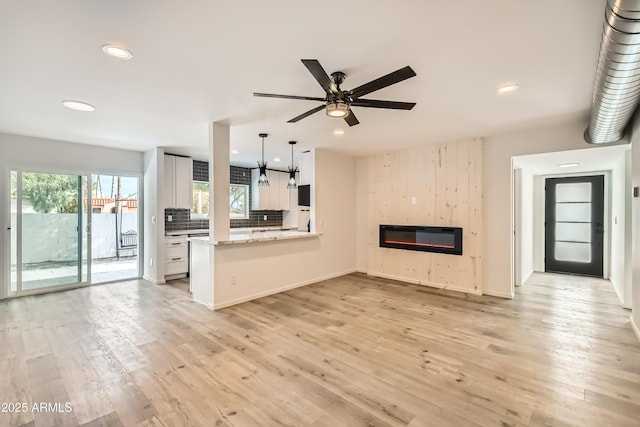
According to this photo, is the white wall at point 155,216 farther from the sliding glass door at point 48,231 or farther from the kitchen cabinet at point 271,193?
the kitchen cabinet at point 271,193

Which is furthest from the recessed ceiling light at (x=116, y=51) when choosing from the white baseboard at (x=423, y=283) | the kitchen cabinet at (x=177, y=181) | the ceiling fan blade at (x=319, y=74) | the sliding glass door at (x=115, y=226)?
the sliding glass door at (x=115, y=226)

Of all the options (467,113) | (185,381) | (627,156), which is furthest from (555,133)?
(185,381)

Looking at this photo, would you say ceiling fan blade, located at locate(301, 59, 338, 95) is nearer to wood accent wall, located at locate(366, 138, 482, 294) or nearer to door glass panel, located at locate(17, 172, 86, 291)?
wood accent wall, located at locate(366, 138, 482, 294)

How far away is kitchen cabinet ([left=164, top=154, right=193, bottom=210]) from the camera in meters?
5.79

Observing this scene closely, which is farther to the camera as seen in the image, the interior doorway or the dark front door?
the dark front door

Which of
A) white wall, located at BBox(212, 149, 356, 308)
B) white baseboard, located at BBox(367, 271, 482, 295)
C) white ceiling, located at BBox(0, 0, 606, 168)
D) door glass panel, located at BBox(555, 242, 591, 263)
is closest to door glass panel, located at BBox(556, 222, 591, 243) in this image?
door glass panel, located at BBox(555, 242, 591, 263)

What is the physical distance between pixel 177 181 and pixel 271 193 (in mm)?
2375

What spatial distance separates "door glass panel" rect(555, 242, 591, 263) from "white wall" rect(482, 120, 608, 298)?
2.85m

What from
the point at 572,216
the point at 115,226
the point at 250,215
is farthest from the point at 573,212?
the point at 115,226

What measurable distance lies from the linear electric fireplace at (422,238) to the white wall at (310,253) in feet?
2.87

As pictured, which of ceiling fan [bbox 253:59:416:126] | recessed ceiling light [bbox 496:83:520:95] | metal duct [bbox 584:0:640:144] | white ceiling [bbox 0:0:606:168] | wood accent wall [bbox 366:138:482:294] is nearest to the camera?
metal duct [bbox 584:0:640:144]

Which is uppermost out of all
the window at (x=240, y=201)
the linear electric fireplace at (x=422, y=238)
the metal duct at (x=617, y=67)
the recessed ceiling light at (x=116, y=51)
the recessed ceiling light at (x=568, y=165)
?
the recessed ceiling light at (x=116, y=51)

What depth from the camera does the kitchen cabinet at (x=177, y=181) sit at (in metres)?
5.79

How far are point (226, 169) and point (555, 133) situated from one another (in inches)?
179
